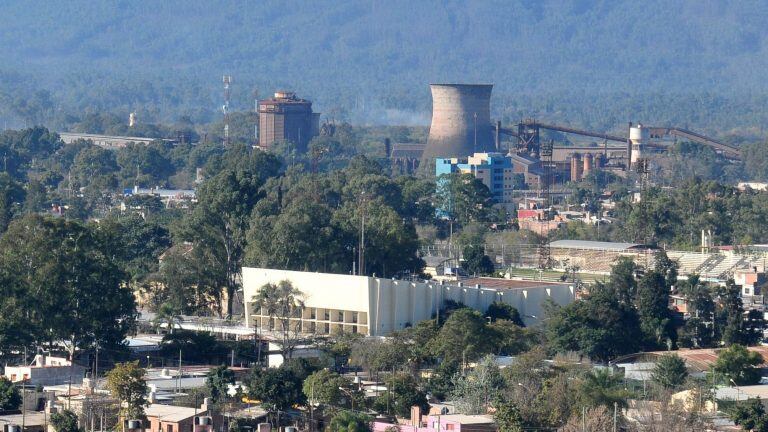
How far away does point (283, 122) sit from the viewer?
107m

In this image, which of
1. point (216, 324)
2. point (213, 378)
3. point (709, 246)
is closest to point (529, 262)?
point (709, 246)

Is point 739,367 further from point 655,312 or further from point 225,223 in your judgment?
point 225,223

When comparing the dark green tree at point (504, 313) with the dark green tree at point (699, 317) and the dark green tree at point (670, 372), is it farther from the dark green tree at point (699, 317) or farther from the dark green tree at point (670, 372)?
the dark green tree at point (670, 372)

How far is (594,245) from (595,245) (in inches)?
1.1

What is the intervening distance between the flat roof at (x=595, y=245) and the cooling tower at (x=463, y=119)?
3612 centimetres

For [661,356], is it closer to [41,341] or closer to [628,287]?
[628,287]

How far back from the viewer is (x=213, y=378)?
32.1 m

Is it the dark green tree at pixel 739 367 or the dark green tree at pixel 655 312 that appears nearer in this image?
the dark green tree at pixel 739 367

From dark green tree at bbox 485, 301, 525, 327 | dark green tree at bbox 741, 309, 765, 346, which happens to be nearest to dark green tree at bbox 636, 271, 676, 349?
dark green tree at bbox 741, 309, 765, 346

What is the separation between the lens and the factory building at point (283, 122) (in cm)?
10706

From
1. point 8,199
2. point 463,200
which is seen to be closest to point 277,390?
point 8,199

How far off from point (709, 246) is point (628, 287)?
670 inches

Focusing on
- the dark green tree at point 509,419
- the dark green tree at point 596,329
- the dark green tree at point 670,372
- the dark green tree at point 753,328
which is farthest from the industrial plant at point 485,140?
the dark green tree at point 509,419

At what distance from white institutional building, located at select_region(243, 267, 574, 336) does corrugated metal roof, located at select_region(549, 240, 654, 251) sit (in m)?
14.7
